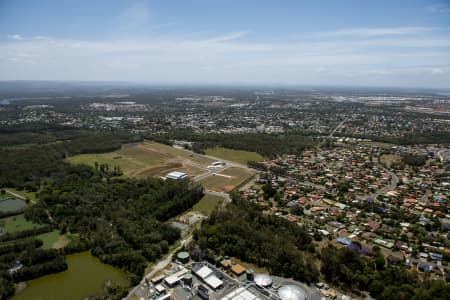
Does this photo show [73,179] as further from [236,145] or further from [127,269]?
[236,145]

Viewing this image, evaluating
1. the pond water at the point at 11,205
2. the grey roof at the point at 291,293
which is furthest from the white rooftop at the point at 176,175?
the grey roof at the point at 291,293

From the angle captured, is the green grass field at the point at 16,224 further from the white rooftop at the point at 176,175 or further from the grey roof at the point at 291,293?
Answer: the grey roof at the point at 291,293

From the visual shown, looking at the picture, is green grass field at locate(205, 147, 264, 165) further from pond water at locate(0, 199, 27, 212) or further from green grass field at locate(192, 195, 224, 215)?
pond water at locate(0, 199, 27, 212)

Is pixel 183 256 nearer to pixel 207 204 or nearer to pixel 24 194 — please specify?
pixel 207 204

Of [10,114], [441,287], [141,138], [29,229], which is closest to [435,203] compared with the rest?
[441,287]

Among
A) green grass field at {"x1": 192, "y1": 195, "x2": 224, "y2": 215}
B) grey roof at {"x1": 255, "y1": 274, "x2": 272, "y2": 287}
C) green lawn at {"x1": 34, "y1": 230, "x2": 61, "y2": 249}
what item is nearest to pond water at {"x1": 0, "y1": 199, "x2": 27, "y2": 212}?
green lawn at {"x1": 34, "y1": 230, "x2": 61, "y2": 249}
